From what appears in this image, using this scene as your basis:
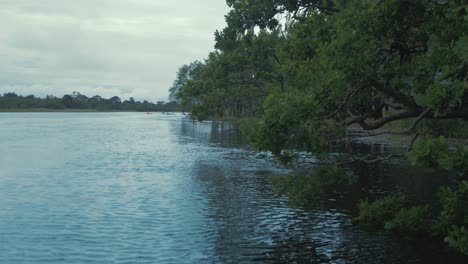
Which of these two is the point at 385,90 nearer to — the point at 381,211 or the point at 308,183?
the point at 308,183

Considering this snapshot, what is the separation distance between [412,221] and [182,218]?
28.7ft

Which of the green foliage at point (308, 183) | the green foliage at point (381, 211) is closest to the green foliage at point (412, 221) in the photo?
the green foliage at point (381, 211)

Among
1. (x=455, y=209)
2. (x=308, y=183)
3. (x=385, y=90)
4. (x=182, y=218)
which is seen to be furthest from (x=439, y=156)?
(x=182, y=218)

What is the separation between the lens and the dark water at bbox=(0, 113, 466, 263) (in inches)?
599

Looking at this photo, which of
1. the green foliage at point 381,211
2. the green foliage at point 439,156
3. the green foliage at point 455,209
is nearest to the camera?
the green foliage at point 439,156

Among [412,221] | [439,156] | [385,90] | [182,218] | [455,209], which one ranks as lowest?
[182,218]

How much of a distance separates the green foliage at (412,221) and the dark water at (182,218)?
0.55 metres

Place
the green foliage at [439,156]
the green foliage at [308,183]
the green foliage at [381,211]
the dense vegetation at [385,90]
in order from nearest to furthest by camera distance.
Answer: the green foliage at [439,156] < the dense vegetation at [385,90] < the green foliage at [308,183] < the green foliage at [381,211]

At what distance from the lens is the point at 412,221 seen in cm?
1638

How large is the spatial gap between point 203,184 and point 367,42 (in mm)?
16752

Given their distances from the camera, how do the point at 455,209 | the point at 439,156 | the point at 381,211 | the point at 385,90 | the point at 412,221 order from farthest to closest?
the point at 381,211, the point at 412,221, the point at 385,90, the point at 455,209, the point at 439,156

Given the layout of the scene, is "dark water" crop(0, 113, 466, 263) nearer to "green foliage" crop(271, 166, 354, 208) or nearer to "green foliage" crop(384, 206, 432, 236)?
"green foliage" crop(384, 206, 432, 236)

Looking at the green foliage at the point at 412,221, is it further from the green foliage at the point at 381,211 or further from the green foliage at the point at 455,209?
the green foliage at the point at 455,209

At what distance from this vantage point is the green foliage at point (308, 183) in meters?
15.7
